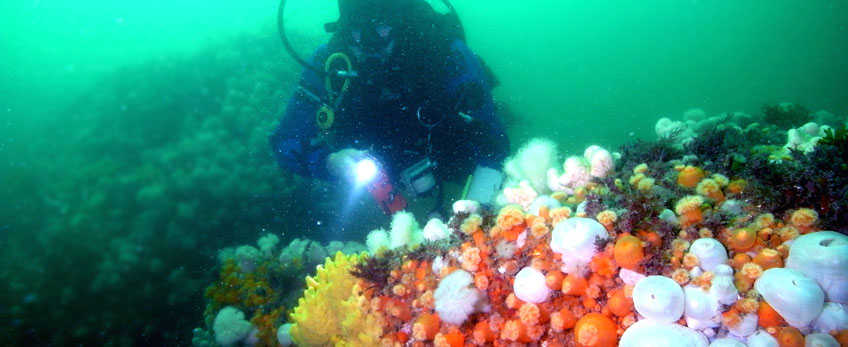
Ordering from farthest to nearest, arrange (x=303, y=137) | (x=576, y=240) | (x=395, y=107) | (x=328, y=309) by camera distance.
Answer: (x=303, y=137)
(x=395, y=107)
(x=328, y=309)
(x=576, y=240)

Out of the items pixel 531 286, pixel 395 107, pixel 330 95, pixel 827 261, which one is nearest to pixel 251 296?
pixel 330 95

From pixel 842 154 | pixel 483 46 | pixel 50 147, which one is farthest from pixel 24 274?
pixel 483 46

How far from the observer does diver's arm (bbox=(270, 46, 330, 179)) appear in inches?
237

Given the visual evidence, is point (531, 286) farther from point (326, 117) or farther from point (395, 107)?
point (326, 117)

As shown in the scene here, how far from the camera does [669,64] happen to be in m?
39.2

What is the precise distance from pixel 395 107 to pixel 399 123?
27cm

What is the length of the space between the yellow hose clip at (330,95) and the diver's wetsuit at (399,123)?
11 centimetres

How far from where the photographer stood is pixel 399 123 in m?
6.00

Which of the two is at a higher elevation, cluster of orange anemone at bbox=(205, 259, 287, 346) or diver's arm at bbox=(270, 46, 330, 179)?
diver's arm at bbox=(270, 46, 330, 179)

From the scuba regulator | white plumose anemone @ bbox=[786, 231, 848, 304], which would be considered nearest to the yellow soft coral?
white plumose anemone @ bbox=[786, 231, 848, 304]

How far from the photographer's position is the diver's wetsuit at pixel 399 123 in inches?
231

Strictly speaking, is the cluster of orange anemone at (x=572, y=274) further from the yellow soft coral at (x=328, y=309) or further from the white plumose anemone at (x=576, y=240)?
the yellow soft coral at (x=328, y=309)

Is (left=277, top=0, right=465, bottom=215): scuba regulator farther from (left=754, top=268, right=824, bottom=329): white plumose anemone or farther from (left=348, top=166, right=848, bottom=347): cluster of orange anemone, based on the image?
(left=754, top=268, right=824, bottom=329): white plumose anemone

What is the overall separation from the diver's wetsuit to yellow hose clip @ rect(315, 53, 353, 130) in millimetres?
110
